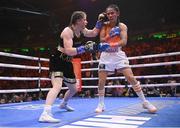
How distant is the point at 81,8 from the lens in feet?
34.5

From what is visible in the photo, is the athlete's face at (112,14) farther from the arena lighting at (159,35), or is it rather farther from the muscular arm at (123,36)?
the arena lighting at (159,35)

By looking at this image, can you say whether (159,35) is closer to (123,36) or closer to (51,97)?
(123,36)

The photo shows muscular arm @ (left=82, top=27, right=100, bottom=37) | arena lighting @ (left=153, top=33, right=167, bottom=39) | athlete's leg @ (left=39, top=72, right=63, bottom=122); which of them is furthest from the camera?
arena lighting @ (left=153, top=33, right=167, bottom=39)

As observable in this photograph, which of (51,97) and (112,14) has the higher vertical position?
(112,14)

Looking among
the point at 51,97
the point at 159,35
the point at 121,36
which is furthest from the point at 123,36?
the point at 159,35

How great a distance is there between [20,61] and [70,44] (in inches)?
518

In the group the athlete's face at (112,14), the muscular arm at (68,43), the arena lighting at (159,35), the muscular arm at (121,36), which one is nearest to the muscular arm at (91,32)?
the muscular arm at (121,36)

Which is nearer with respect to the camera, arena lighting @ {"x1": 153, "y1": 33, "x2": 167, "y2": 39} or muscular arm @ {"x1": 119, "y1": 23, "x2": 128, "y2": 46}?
muscular arm @ {"x1": 119, "y1": 23, "x2": 128, "y2": 46}

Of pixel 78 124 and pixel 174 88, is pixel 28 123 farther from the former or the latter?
pixel 174 88

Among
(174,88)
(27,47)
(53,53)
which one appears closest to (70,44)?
(53,53)

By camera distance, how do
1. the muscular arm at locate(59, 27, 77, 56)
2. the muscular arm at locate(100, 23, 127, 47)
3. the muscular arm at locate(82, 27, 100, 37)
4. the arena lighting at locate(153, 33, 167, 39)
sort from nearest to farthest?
the muscular arm at locate(59, 27, 77, 56), the muscular arm at locate(100, 23, 127, 47), the muscular arm at locate(82, 27, 100, 37), the arena lighting at locate(153, 33, 167, 39)

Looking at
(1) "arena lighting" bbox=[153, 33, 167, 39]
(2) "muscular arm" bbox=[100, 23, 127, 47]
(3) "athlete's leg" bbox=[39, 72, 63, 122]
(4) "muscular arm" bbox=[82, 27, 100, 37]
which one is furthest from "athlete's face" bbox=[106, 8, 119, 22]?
(1) "arena lighting" bbox=[153, 33, 167, 39]

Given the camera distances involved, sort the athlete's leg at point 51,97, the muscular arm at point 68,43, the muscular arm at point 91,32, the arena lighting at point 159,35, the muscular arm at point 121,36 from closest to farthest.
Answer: the athlete's leg at point 51,97 → the muscular arm at point 68,43 → the muscular arm at point 121,36 → the muscular arm at point 91,32 → the arena lighting at point 159,35

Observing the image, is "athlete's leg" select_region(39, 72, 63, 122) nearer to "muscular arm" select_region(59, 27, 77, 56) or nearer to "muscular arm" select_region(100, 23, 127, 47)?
"muscular arm" select_region(59, 27, 77, 56)
